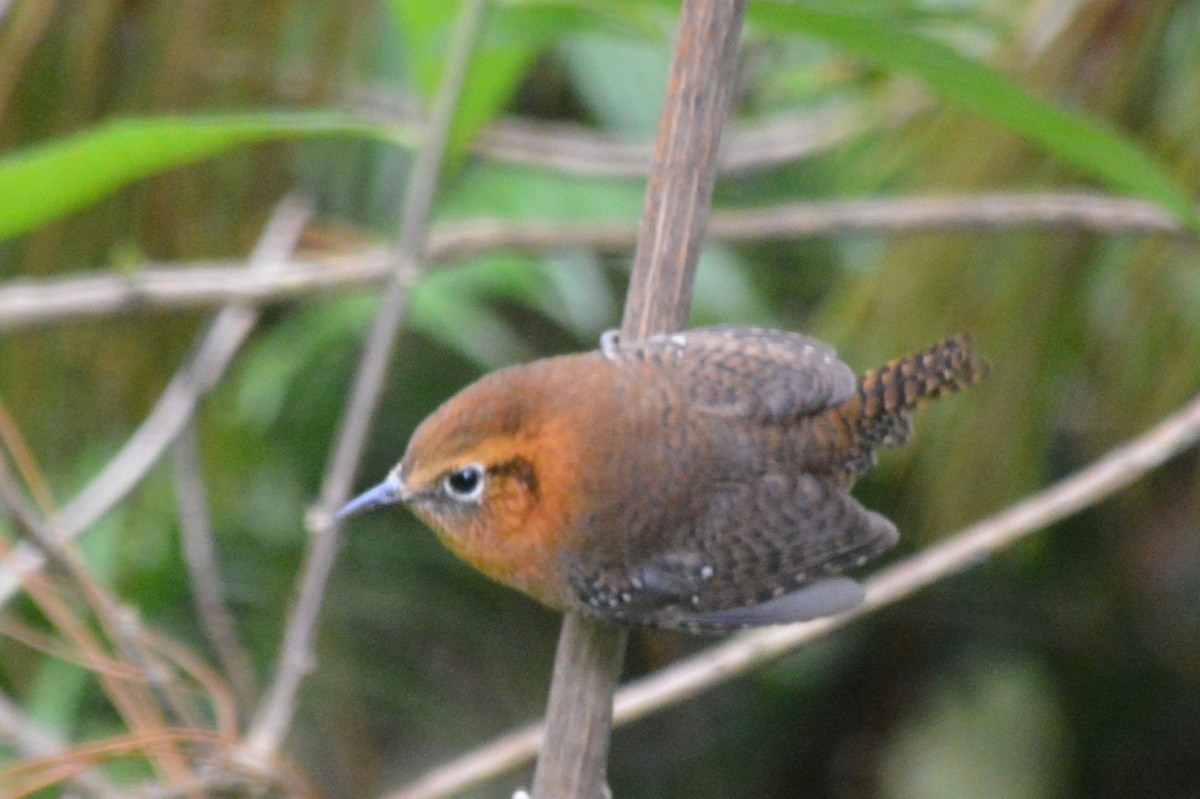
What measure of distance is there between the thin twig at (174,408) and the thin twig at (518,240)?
7cm

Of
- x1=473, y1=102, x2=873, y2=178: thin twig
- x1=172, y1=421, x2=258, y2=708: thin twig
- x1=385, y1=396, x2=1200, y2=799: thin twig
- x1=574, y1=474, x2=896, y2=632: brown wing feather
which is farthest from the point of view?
x1=473, y1=102, x2=873, y2=178: thin twig

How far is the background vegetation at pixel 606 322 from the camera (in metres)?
2.43

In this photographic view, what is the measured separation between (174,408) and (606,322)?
59.7 inches

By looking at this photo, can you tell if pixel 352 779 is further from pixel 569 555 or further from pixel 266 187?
pixel 569 555

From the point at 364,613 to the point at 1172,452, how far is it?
213 centimetres

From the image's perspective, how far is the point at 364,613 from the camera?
11.4 ft

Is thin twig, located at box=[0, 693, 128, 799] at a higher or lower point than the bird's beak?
lower

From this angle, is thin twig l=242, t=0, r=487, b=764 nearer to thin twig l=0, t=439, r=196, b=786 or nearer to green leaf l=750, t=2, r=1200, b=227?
thin twig l=0, t=439, r=196, b=786

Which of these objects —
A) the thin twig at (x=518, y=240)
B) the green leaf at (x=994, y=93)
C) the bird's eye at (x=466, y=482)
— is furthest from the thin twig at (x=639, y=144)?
the bird's eye at (x=466, y=482)

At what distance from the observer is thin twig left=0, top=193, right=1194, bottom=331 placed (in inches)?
86.4

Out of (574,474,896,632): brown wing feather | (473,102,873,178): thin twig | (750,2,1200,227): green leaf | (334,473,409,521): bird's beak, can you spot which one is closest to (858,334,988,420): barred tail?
(574,474,896,632): brown wing feather

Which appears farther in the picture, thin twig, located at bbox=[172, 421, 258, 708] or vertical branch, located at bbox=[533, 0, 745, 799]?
thin twig, located at bbox=[172, 421, 258, 708]

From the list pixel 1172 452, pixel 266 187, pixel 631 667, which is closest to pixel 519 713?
pixel 631 667

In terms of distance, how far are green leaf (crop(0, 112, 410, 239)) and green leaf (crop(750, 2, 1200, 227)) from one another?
0.72 metres
